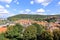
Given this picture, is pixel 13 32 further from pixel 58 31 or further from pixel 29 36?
pixel 58 31

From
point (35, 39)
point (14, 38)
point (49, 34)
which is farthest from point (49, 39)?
point (14, 38)

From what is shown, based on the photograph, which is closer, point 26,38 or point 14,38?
point 26,38

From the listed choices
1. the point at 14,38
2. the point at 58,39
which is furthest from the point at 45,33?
the point at 14,38

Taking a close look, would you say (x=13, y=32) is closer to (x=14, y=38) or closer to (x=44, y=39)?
(x=14, y=38)

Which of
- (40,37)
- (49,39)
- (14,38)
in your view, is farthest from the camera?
(14,38)

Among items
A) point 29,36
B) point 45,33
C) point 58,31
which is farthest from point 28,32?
point 58,31

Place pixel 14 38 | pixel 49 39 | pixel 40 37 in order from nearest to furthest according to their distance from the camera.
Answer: pixel 49 39
pixel 40 37
pixel 14 38

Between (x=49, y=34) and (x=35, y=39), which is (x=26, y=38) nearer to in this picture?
(x=35, y=39)

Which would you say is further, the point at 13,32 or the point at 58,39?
the point at 13,32
